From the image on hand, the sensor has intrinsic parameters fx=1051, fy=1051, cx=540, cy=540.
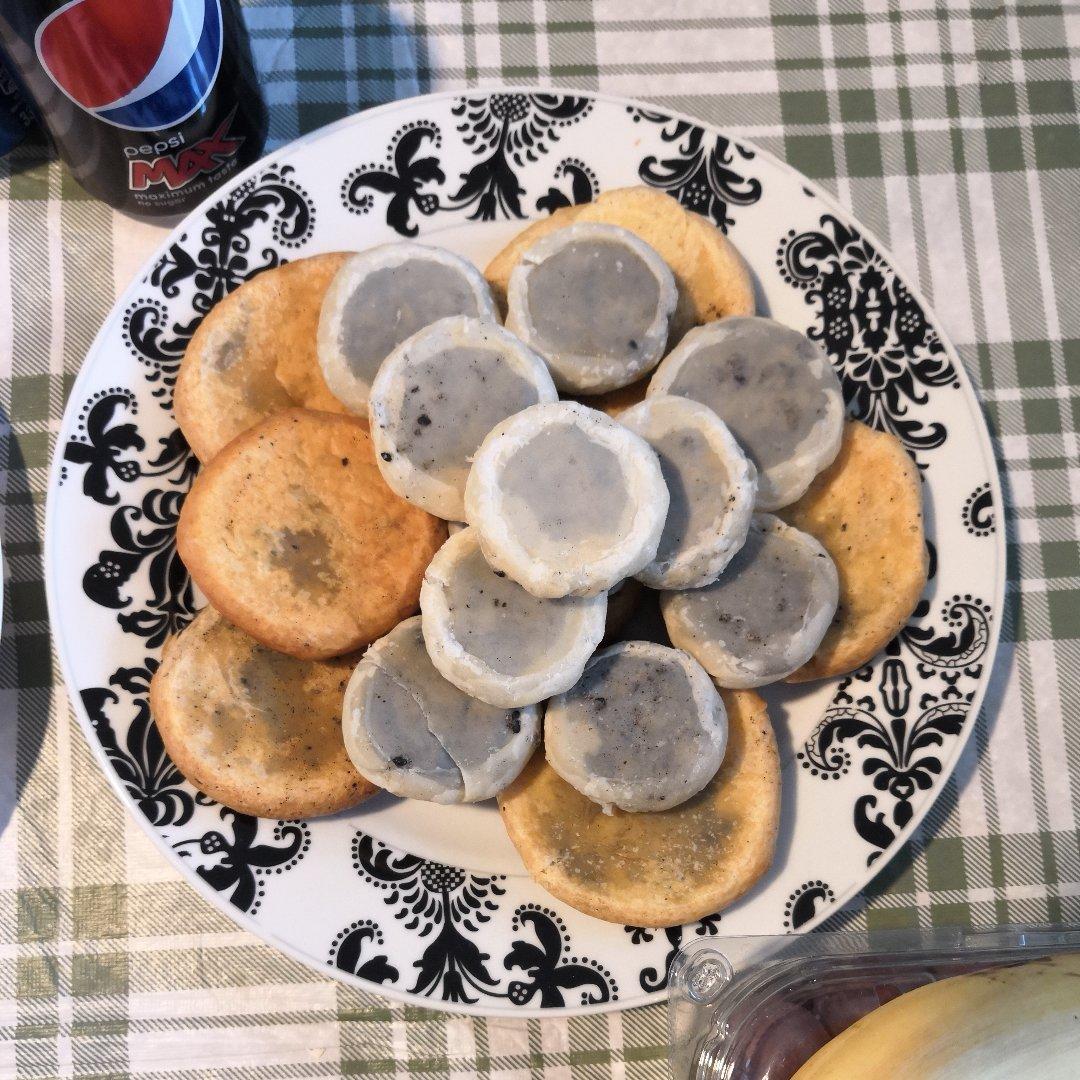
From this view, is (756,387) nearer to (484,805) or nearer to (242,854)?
(484,805)

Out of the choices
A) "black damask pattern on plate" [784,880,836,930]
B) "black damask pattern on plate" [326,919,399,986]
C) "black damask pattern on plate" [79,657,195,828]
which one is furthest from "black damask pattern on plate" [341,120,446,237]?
"black damask pattern on plate" [784,880,836,930]

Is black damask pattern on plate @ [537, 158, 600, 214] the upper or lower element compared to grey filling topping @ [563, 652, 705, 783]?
upper

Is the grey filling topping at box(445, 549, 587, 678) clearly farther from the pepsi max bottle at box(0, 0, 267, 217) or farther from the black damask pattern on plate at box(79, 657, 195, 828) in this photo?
the pepsi max bottle at box(0, 0, 267, 217)

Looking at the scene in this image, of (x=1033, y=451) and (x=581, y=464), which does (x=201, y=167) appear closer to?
(x=581, y=464)

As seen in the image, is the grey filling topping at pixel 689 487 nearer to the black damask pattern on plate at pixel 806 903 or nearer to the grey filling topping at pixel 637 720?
the grey filling topping at pixel 637 720

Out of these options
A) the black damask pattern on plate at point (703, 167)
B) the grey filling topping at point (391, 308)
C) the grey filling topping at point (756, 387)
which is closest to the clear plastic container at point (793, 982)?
the grey filling topping at point (756, 387)

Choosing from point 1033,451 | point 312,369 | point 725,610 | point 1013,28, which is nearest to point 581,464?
point 725,610
